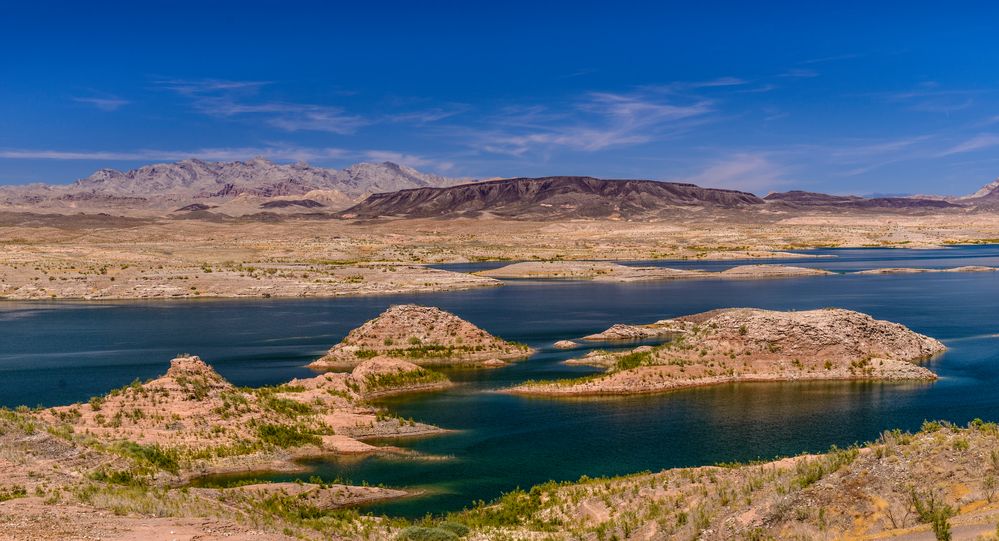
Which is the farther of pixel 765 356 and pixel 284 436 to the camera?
pixel 765 356

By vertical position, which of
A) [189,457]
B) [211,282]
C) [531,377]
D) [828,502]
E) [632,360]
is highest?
[211,282]

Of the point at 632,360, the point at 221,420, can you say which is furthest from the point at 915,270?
the point at 221,420

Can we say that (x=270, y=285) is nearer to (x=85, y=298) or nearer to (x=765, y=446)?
(x=85, y=298)

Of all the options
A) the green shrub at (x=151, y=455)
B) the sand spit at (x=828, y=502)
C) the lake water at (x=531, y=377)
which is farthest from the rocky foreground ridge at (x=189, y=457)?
the sand spit at (x=828, y=502)

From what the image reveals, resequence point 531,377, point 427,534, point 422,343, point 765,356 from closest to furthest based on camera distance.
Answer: point 427,534, point 531,377, point 765,356, point 422,343

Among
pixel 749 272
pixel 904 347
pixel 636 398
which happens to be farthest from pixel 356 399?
pixel 749 272

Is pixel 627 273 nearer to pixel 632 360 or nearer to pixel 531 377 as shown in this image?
pixel 632 360

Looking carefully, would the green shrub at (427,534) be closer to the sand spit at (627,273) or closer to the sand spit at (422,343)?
the sand spit at (422,343)
